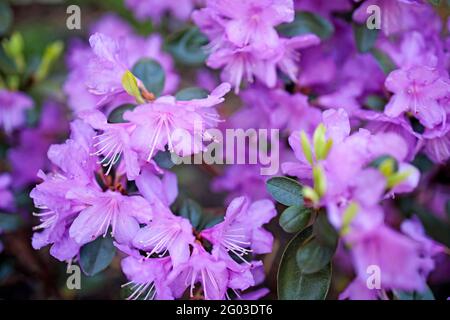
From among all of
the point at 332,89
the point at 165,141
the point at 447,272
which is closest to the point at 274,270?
the point at 447,272

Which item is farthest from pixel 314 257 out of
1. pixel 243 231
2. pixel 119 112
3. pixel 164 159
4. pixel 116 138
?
pixel 119 112

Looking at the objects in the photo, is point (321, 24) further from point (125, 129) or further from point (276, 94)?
point (125, 129)

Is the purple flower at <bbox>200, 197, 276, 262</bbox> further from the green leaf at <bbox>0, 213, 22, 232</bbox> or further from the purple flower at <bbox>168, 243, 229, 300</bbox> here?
the green leaf at <bbox>0, 213, 22, 232</bbox>

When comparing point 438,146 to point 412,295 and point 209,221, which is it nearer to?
point 412,295

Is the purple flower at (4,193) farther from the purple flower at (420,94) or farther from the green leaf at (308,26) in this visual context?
the purple flower at (420,94)
